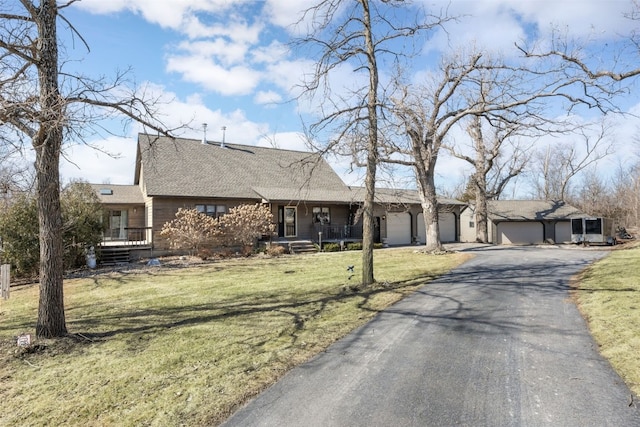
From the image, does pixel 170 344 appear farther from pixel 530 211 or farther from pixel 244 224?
pixel 530 211

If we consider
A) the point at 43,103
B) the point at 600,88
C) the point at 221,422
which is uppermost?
the point at 600,88

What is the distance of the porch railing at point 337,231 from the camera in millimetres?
23031

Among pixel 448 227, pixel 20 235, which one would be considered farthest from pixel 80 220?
pixel 448 227

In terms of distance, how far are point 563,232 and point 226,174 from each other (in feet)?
87.7

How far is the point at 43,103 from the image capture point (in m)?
5.16

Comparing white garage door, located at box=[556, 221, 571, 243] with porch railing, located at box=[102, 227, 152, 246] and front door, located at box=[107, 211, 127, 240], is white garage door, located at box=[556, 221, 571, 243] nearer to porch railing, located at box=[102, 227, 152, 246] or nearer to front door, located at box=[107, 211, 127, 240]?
porch railing, located at box=[102, 227, 152, 246]

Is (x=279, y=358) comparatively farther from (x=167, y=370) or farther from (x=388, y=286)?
(x=388, y=286)

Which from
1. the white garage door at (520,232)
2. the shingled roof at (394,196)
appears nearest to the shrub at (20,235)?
the shingled roof at (394,196)

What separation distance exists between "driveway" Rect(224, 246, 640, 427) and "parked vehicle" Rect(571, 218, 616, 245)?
23.7m

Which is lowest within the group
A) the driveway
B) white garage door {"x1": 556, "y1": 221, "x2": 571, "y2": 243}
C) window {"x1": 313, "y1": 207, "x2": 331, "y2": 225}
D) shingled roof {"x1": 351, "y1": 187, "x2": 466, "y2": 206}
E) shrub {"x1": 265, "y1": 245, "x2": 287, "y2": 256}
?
the driveway

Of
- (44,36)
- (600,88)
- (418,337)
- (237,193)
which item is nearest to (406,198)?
(237,193)

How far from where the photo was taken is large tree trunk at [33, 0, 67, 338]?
5.70m

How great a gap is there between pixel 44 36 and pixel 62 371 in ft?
15.6

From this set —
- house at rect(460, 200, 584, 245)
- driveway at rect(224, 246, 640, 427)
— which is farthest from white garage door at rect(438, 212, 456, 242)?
driveway at rect(224, 246, 640, 427)
